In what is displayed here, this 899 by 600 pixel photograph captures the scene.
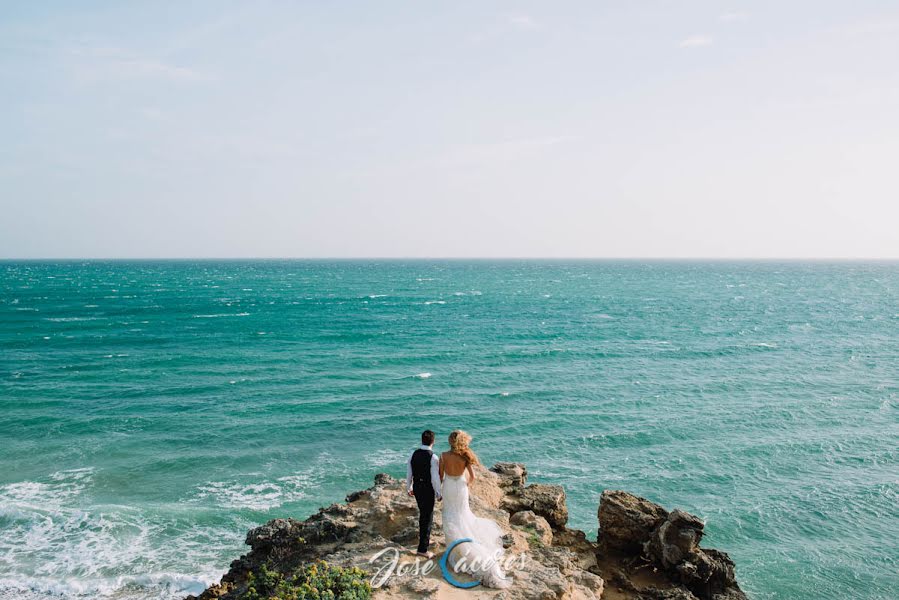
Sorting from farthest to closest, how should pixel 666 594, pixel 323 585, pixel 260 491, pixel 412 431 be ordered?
pixel 412 431
pixel 260 491
pixel 666 594
pixel 323 585

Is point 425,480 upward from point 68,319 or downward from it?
upward

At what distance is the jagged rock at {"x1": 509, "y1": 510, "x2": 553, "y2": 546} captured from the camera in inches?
483

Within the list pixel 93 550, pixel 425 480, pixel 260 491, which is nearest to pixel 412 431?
pixel 260 491

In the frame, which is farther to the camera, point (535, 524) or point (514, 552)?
point (535, 524)

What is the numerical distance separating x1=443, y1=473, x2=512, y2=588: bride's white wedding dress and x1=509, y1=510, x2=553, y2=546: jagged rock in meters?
2.45

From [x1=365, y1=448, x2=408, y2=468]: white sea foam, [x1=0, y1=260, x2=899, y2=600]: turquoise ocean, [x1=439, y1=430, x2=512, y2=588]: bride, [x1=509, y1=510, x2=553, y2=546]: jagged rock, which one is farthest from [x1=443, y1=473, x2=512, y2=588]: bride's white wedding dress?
[x1=365, y1=448, x2=408, y2=468]: white sea foam

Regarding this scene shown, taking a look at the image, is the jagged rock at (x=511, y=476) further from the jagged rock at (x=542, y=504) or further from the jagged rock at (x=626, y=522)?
the jagged rock at (x=626, y=522)

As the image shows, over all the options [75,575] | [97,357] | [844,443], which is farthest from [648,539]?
[97,357]

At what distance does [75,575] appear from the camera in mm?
17000

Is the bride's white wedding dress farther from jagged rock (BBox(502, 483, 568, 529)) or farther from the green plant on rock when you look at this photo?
jagged rock (BBox(502, 483, 568, 529))

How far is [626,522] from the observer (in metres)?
13.6

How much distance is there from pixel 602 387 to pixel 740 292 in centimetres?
9627

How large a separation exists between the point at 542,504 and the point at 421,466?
521 cm
